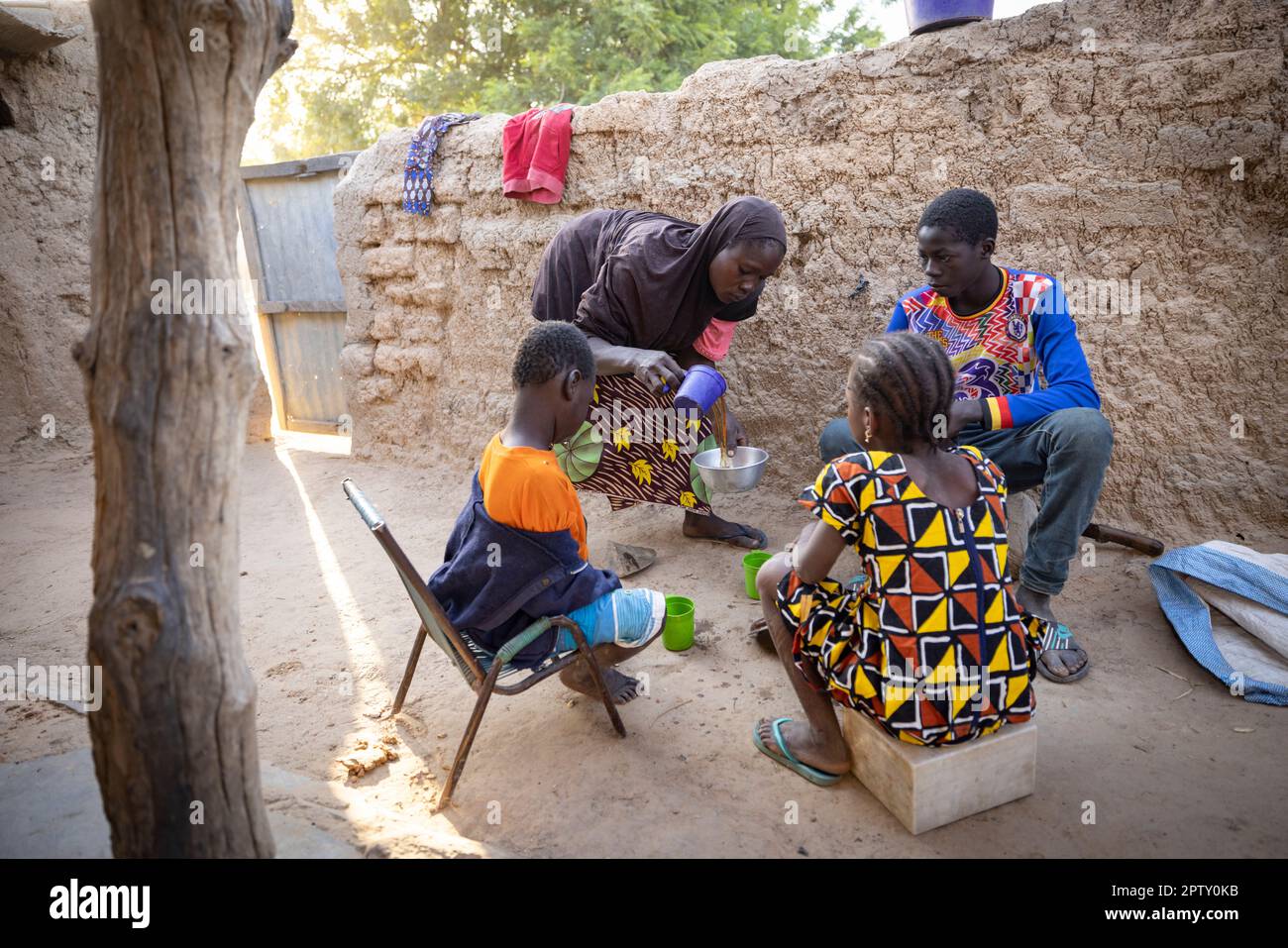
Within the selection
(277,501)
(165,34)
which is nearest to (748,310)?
(165,34)

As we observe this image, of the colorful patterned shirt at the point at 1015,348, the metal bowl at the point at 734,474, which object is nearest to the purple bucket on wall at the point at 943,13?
the colorful patterned shirt at the point at 1015,348

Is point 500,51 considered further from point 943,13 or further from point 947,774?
point 947,774

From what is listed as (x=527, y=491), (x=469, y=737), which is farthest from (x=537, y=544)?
(x=469, y=737)

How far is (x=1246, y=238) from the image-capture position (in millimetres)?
2861

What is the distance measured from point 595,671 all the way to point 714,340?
1814 millimetres

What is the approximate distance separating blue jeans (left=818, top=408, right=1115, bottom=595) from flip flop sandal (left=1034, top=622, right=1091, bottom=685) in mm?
130

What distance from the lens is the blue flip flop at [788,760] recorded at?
6.56ft

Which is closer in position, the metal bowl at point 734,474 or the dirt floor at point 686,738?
the dirt floor at point 686,738

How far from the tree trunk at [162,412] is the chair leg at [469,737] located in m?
0.69

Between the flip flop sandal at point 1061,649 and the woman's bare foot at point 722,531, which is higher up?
the woman's bare foot at point 722,531

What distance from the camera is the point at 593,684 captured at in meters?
2.41

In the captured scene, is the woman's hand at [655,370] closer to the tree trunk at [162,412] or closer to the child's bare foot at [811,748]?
the child's bare foot at [811,748]

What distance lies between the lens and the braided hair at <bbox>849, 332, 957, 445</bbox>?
172 centimetres

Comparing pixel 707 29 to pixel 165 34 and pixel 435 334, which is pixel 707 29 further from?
pixel 165 34
